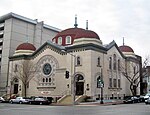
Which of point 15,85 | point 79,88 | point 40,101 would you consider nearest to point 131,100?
point 79,88

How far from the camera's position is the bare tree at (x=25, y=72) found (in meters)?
59.3

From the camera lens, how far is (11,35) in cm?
7019

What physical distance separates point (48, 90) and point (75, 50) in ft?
36.2

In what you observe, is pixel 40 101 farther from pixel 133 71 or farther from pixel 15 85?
pixel 133 71

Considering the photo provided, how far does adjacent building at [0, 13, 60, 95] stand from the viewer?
229 feet

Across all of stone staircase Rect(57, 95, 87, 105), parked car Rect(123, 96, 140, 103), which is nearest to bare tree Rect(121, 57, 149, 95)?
parked car Rect(123, 96, 140, 103)

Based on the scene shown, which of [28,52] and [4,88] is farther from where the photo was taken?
[4,88]

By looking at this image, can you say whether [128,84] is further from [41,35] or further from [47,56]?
[41,35]

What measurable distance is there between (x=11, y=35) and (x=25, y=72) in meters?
15.6

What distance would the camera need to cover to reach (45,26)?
82.3 m

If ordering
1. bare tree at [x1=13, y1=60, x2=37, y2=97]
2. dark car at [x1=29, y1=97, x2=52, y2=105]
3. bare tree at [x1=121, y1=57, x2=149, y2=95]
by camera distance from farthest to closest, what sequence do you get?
bare tree at [x1=121, y1=57, x2=149, y2=95], bare tree at [x1=13, y1=60, x2=37, y2=97], dark car at [x1=29, y1=97, x2=52, y2=105]

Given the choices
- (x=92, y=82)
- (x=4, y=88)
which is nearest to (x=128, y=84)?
(x=92, y=82)

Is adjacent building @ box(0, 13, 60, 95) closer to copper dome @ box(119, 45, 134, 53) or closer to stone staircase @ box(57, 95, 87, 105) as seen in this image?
stone staircase @ box(57, 95, 87, 105)

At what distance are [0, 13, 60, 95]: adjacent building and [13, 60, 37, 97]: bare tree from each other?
25.3ft
